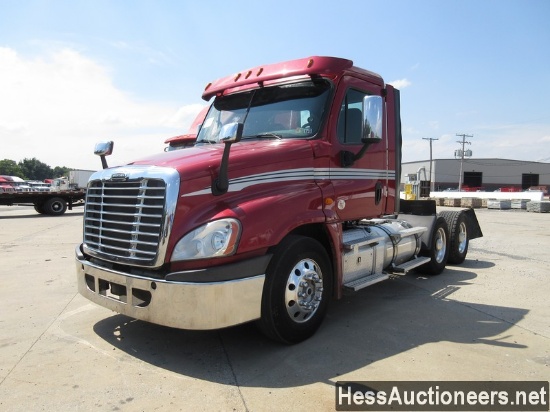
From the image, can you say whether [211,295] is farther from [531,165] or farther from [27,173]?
[27,173]

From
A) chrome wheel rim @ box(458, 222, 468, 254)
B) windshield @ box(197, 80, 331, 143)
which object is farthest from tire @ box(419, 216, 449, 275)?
windshield @ box(197, 80, 331, 143)

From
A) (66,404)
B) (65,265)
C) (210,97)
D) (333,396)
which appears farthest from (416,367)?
(65,265)

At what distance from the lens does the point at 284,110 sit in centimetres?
445

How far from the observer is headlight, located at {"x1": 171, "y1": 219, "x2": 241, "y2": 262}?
128 inches

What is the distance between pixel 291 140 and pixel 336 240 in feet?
3.66

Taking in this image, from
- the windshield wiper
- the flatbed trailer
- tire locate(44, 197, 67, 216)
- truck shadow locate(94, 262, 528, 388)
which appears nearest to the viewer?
truck shadow locate(94, 262, 528, 388)

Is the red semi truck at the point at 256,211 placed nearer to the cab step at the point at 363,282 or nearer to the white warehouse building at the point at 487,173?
the cab step at the point at 363,282

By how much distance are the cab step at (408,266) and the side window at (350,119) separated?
6.14ft

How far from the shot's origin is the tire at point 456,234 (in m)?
7.55

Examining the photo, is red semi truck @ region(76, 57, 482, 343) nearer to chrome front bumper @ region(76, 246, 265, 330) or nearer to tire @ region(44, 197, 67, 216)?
chrome front bumper @ region(76, 246, 265, 330)

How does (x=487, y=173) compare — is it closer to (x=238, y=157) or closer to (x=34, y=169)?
(x=238, y=157)

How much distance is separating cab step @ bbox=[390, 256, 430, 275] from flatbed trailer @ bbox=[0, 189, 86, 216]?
18.3 m

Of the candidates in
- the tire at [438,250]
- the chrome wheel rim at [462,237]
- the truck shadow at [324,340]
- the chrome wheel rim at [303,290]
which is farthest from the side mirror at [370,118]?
the chrome wheel rim at [462,237]

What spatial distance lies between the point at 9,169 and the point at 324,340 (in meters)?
140
